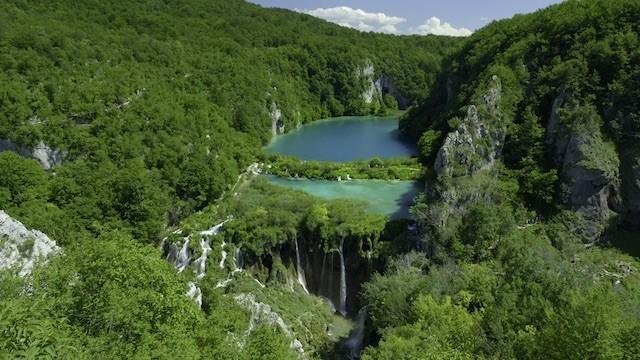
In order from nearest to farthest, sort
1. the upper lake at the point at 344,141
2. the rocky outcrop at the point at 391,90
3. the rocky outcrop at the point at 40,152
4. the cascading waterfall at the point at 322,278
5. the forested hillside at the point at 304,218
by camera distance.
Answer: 1. the forested hillside at the point at 304,218
2. the cascading waterfall at the point at 322,278
3. the rocky outcrop at the point at 40,152
4. the upper lake at the point at 344,141
5. the rocky outcrop at the point at 391,90

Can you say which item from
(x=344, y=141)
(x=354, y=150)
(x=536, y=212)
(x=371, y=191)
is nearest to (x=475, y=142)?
(x=536, y=212)

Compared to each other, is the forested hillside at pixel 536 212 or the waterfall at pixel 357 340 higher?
the forested hillside at pixel 536 212

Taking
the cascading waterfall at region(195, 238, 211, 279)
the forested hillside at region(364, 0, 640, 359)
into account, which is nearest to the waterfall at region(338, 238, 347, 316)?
the forested hillside at region(364, 0, 640, 359)

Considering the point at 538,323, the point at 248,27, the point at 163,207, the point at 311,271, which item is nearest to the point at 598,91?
the point at 311,271

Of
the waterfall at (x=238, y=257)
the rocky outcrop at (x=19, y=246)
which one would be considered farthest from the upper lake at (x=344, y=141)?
the rocky outcrop at (x=19, y=246)

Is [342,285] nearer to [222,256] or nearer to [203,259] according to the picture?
[222,256]

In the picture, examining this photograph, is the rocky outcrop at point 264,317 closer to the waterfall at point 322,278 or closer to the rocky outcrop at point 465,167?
the waterfall at point 322,278

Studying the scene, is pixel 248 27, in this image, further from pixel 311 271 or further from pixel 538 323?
pixel 538 323
